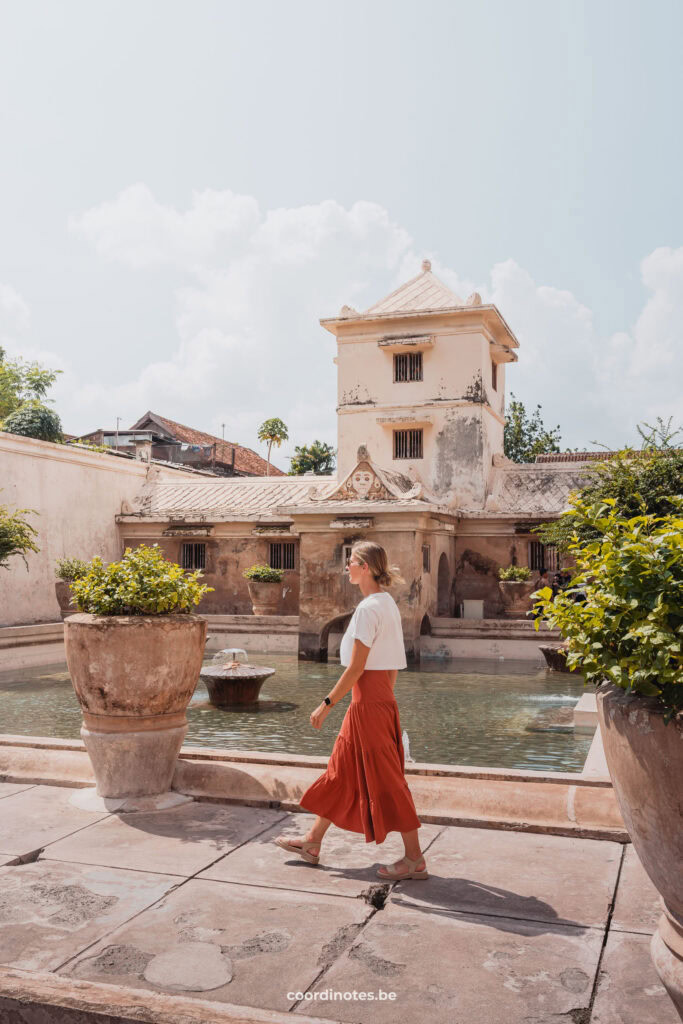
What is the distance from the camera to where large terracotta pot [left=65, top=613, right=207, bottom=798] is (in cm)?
521

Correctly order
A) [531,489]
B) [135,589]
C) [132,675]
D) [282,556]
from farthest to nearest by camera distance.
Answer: [531,489] < [282,556] < [135,589] < [132,675]

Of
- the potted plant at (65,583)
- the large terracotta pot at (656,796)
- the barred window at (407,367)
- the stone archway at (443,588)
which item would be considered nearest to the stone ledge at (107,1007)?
the large terracotta pot at (656,796)

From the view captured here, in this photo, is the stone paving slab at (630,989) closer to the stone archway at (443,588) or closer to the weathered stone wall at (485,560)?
the stone archway at (443,588)

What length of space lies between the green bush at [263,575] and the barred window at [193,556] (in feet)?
8.95

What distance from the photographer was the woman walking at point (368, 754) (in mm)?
4117

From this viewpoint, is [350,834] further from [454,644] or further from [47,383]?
[47,383]

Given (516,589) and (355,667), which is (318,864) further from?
(516,589)

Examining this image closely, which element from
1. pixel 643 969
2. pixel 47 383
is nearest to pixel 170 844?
pixel 643 969

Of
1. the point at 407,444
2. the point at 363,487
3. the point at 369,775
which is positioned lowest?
the point at 369,775

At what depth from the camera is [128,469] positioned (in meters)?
25.3

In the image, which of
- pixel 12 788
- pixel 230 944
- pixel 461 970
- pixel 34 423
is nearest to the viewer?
pixel 461 970

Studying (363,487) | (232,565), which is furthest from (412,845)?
(232,565)

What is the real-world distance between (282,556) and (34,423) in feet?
33.7

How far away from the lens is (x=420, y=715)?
11547 millimetres
